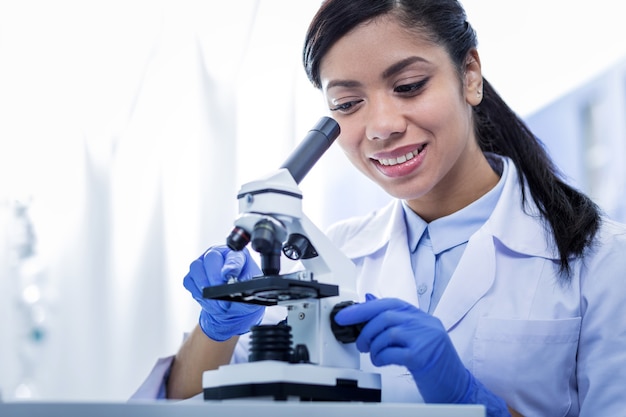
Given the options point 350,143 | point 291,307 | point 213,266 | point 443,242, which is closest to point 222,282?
point 213,266

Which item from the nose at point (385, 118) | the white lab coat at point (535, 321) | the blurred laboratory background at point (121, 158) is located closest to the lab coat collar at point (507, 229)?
the white lab coat at point (535, 321)

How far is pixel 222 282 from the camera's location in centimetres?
131

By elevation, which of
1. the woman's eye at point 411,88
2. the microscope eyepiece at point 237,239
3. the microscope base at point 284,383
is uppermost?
the woman's eye at point 411,88

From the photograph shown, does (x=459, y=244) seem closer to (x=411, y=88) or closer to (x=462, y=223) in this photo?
(x=462, y=223)

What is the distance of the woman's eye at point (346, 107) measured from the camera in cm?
143

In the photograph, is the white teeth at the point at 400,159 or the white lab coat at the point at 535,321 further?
the white teeth at the point at 400,159

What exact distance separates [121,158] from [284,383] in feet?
3.60

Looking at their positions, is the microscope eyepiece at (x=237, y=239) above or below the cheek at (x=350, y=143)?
below

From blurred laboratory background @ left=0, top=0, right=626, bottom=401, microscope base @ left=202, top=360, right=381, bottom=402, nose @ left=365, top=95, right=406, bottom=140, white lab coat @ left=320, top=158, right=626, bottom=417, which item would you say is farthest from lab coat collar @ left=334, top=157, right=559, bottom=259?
microscope base @ left=202, top=360, right=381, bottom=402

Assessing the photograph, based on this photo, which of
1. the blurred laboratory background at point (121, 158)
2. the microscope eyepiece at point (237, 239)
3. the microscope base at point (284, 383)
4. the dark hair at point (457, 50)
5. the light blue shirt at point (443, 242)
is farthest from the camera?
the blurred laboratory background at point (121, 158)

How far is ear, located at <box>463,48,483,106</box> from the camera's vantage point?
1.48 metres

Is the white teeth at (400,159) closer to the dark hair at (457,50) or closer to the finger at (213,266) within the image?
the dark hair at (457,50)

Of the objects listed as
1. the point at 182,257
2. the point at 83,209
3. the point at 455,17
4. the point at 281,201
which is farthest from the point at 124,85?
the point at 281,201

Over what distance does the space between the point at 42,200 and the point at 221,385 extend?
3.31 feet
